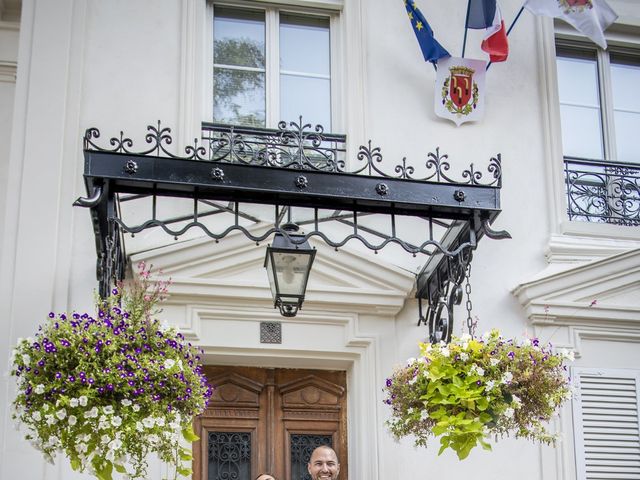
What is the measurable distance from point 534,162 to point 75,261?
3794 millimetres

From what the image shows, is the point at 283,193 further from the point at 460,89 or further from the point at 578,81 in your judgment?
the point at 578,81

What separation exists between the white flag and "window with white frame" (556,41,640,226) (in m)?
0.75

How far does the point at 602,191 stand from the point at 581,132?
25.6 inches

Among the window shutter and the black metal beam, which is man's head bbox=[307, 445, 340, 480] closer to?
the black metal beam

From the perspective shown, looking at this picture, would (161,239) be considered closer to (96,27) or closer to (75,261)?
(75,261)

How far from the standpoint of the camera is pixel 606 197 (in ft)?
32.0

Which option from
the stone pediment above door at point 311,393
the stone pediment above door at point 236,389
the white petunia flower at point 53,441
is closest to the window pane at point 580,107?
the stone pediment above door at point 311,393

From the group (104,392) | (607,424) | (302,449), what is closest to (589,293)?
(607,424)

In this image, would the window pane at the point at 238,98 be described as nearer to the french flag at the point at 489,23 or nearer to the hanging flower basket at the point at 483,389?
the french flag at the point at 489,23

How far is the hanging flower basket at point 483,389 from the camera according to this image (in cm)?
688

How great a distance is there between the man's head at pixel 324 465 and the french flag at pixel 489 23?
11.8 feet

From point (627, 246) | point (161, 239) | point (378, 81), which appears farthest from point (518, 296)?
point (161, 239)

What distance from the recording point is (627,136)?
10.2 meters

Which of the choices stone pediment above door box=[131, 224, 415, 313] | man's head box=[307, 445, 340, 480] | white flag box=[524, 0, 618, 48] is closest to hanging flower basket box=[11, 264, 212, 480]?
man's head box=[307, 445, 340, 480]
